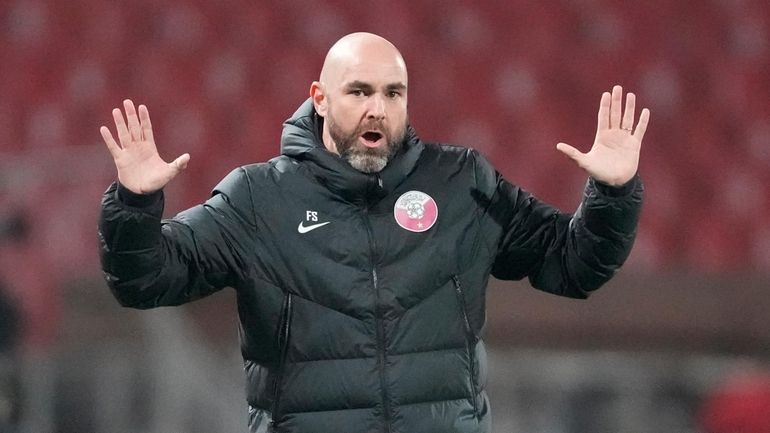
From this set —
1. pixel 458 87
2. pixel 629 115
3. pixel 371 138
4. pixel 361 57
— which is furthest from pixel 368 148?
pixel 458 87

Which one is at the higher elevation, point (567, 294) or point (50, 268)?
point (50, 268)

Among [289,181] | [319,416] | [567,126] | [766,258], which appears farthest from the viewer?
[567,126]

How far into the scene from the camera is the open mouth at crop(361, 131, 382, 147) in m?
1.76

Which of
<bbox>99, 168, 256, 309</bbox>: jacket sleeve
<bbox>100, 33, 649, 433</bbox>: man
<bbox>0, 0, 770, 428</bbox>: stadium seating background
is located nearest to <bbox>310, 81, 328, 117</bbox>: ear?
<bbox>100, 33, 649, 433</bbox>: man

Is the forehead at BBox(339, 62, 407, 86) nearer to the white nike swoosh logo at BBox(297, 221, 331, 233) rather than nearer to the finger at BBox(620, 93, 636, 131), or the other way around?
the white nike swoosh logo at BBox(297, 221, 331, 233)

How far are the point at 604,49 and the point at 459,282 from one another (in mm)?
1880

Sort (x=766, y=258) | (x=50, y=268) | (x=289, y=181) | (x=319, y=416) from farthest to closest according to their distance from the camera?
(x=766, y=258)
(x=50, y=268)
(x=289, y=181)
(x=319, y=416)

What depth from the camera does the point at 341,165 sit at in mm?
1738

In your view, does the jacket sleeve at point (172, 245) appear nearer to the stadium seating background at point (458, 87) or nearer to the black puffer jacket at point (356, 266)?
the black puffer jacket at point (356, 266)

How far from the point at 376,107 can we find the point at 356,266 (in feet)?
0.76

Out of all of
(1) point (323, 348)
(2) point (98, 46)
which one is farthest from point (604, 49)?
(1) point (323, 348)

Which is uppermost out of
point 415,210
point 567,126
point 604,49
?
point 604,49

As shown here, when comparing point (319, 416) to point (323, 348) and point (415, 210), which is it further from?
point (415, 210)

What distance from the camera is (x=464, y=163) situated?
1.84 m
